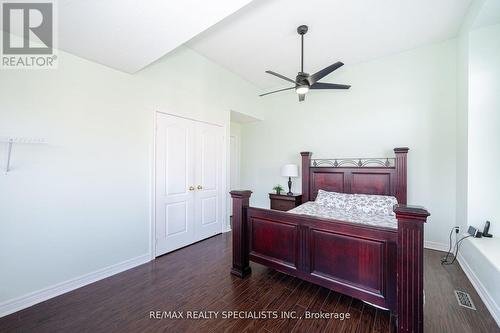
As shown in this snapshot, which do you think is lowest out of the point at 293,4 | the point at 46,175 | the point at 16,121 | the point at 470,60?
the point at 46,175

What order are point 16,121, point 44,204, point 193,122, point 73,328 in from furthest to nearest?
1. point 193,122
2. point 44,204
3. point 16,121
4. point 73,328

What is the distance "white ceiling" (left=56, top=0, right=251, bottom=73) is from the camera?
1727 mm

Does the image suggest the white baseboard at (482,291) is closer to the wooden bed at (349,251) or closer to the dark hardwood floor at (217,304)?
the dark hardwood floor at (217,304)

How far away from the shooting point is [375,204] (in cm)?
314

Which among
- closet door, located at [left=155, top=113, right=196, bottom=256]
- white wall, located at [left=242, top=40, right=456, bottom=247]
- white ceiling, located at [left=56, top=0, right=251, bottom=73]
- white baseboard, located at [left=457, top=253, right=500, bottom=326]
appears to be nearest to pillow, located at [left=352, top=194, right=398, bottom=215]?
white wall, located at [left=242, top=40, right=456, bottom=247]

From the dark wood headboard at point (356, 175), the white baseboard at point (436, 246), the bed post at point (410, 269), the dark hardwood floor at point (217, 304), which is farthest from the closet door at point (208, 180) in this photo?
the white baseboard at point (436, 246)

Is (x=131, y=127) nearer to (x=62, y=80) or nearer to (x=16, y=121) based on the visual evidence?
(x=62, y=80)

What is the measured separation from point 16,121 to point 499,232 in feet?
17.6

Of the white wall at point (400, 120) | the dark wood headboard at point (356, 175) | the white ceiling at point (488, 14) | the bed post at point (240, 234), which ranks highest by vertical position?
the white ceiling at point (488, 14)

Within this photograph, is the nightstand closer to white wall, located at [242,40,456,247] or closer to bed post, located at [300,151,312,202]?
bed post, located at [300,151,312,202]

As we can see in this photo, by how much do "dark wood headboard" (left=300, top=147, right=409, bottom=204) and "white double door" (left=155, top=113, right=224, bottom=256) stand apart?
Result: 5.99ft

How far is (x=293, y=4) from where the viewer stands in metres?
2.44

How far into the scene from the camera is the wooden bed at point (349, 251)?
1569 millimetres

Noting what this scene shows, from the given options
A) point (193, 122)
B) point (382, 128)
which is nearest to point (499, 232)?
point (382, 128)
